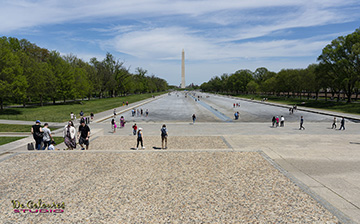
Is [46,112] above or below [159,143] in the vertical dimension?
above

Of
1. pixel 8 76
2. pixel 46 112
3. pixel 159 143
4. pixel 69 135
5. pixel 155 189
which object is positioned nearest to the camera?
pixel 155 189

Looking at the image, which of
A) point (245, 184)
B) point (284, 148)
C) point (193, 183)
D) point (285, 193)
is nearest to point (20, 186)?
point (193, 183)

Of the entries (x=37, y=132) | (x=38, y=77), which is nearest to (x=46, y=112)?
(x=38, y=77)

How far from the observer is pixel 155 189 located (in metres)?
7.72

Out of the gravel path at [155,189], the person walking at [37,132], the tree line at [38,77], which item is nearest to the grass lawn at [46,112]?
Result: the tree line at [38,77]

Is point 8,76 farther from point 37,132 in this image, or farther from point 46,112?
point 37,132

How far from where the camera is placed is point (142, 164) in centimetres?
1030

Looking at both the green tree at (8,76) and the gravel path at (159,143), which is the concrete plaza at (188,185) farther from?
the green tree at (8,76)

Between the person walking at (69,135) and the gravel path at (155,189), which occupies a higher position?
the person walking at (69,135)

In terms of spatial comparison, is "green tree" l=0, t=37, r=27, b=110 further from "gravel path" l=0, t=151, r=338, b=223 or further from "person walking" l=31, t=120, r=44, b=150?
"gravel path" l=0, t=151, r=338, b=223

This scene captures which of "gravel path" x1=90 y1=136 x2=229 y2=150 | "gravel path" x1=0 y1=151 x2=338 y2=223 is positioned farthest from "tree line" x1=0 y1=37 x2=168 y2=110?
"gravel path" x1=0 y1=151 x2=338 y2=223

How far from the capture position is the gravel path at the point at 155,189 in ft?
20.1

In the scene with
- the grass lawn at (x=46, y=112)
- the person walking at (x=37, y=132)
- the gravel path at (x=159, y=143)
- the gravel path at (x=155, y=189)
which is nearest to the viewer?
the gravel path at (x=155, y=189)

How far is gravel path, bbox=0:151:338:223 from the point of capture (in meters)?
6.12
